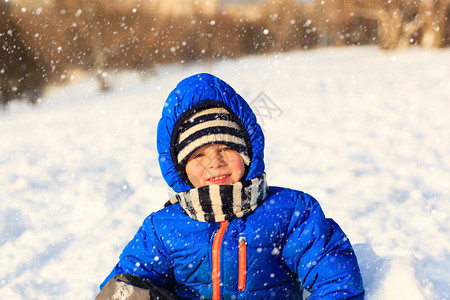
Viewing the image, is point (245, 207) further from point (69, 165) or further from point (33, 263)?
point (69, 165)

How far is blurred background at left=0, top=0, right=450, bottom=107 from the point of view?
28.1ft

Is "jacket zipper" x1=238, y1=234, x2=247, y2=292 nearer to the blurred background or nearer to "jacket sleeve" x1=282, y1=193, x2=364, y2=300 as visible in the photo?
"jacket sleeve" x1=282, y1=193, x2=364, y2=300

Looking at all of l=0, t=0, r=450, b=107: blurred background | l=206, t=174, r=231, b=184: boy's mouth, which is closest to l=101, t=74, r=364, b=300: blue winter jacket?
l=206, t=174, r=231, b=184: boy's mouth

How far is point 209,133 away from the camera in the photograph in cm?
155

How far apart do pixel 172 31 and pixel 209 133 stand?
8.68 meters

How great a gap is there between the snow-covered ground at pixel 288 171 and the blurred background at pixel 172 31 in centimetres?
103

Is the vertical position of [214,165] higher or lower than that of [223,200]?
higher

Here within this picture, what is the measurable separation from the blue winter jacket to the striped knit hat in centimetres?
4

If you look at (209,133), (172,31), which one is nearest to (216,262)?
(209,133)

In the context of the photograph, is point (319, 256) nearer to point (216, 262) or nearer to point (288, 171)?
point (216, 262)

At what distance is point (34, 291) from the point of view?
2381 mm

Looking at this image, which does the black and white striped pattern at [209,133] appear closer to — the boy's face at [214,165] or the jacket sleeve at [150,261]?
the boy's face at [214,165]

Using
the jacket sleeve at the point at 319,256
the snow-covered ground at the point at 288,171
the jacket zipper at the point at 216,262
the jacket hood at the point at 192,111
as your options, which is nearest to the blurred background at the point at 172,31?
the snow-covered ground at the point at 288,171

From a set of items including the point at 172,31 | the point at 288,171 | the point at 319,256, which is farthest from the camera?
the point at 172,31
